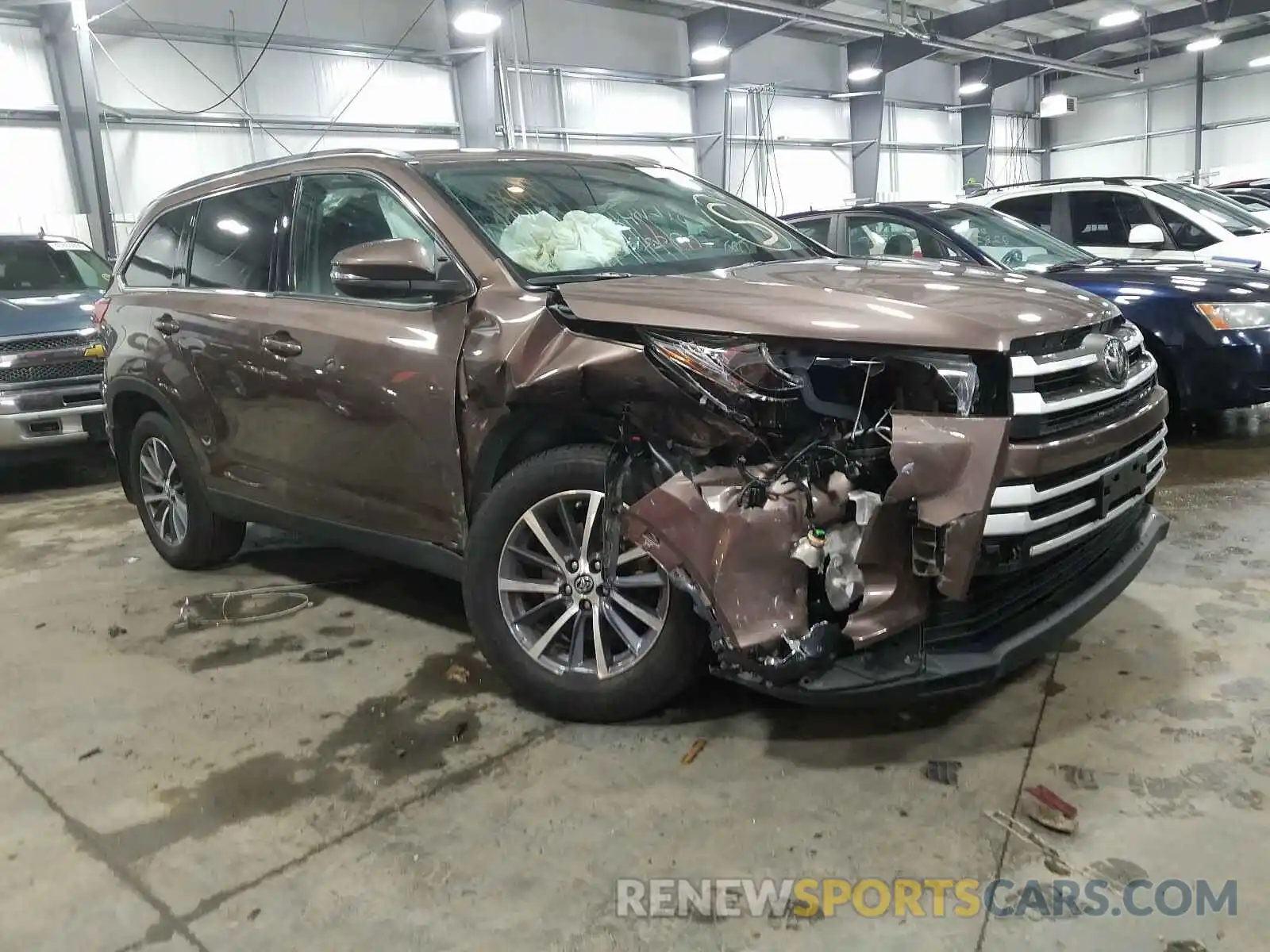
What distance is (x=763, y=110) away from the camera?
52.5 ft

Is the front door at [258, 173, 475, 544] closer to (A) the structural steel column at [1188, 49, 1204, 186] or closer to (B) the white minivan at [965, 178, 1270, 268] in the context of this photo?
(B) the white minivan at [965, 178, 1270, 268]

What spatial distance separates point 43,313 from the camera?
6754 millimetres

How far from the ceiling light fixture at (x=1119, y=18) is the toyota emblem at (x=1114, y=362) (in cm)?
1731

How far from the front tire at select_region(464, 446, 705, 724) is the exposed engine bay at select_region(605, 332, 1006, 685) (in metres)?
0.19

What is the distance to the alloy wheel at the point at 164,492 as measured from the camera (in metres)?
4.33

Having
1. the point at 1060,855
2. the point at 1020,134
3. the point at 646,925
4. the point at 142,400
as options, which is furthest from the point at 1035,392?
the point at 1020,134

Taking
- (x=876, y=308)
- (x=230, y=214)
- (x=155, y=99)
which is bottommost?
(x=876, y=308)

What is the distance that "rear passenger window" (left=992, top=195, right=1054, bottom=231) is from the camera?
25.0ft

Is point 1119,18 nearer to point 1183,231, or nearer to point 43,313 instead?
point 1183,231

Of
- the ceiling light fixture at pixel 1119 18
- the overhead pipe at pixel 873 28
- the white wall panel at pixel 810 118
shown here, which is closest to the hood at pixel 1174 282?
the overhead pipe at pixel 873 28

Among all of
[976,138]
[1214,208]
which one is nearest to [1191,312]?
[1214,208]

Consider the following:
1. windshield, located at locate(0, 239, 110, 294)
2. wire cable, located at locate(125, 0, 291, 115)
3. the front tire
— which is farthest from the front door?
wire cable, located at locate(125, 0, 291, 115)

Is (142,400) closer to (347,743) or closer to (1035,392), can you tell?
(347,743)

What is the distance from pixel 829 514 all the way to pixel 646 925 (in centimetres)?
96
